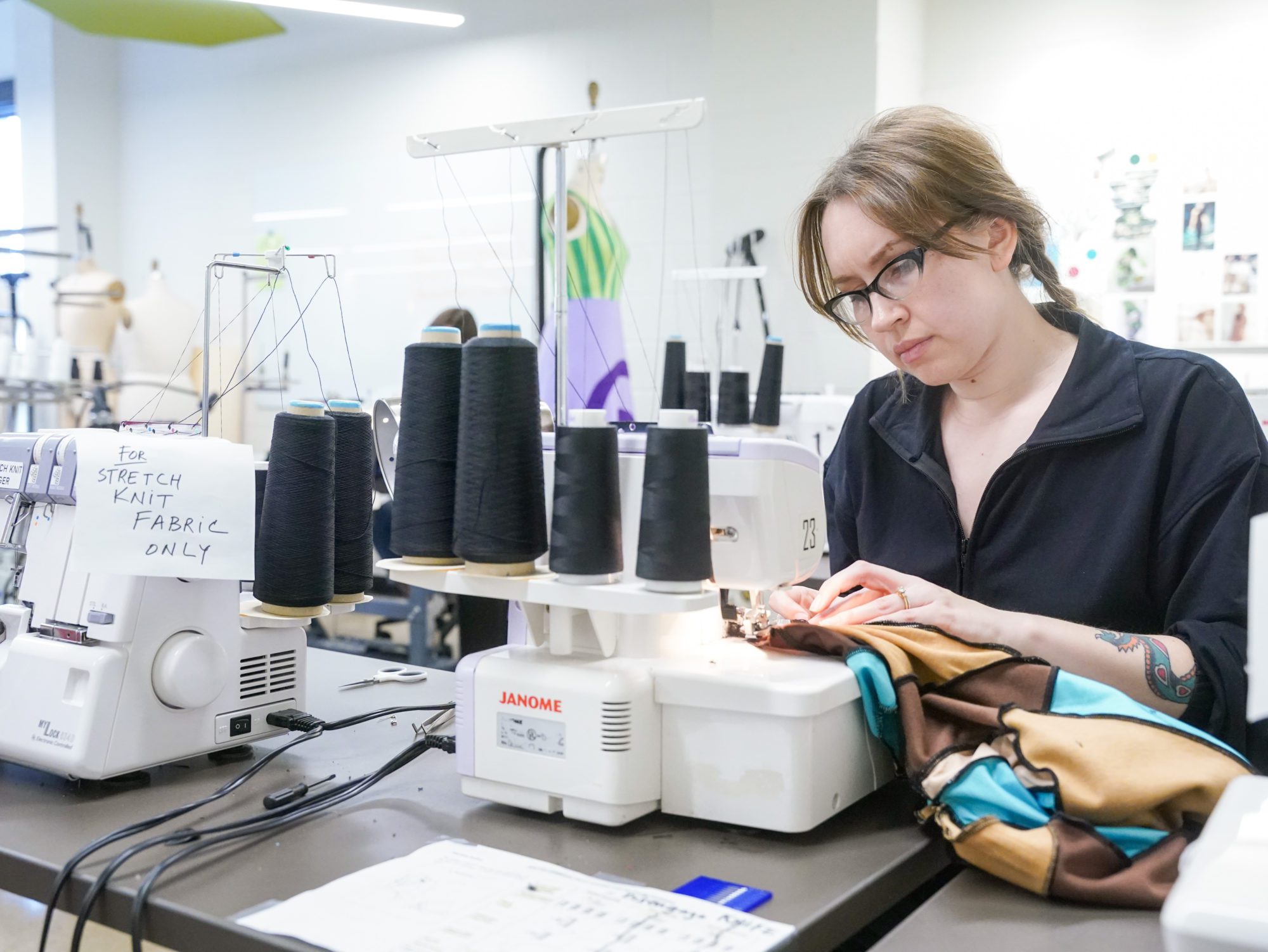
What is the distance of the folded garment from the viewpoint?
88cm

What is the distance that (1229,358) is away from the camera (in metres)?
3.85

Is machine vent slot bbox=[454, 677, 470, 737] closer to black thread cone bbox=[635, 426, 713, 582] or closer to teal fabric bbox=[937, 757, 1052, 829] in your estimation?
black thread cone bbox=[635, 426, 713, 582]

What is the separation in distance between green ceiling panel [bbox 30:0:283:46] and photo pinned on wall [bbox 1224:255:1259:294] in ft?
15.4

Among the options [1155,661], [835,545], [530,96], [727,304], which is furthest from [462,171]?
[1155,661]

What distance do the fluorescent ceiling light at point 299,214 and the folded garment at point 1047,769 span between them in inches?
211

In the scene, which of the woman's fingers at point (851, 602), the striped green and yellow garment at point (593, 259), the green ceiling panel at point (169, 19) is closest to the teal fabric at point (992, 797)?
the woman's fingers at point (851, 602)

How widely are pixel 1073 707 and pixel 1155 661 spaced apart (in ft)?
0.83

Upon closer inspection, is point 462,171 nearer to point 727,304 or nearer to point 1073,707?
point 727,304

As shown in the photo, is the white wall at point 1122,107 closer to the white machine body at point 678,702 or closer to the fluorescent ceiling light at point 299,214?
the white machine body at point 678,702

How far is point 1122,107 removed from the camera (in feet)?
13.1

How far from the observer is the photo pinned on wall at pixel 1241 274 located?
3.80 meters

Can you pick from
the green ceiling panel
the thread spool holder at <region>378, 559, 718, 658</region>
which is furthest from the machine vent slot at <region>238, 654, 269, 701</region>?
the green ceiling panel

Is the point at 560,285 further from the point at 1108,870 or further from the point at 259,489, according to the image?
the point at 1108,870

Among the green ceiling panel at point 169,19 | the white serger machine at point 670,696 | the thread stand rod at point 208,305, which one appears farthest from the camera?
the green ceiling panel at point 169,19
